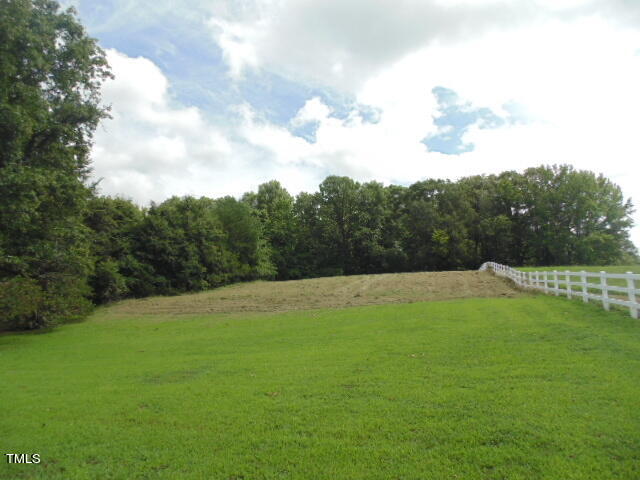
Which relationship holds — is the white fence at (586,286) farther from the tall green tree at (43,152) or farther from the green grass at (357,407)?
the tall green tree at (43,152)

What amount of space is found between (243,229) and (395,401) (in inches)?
1789

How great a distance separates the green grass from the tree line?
8830 millimetres

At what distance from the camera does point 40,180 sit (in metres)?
15.2

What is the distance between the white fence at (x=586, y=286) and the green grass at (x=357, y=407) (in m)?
0.69

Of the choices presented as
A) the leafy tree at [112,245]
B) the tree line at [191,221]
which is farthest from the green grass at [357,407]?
the leafy tree at [112,245]

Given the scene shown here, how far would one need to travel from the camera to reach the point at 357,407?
17.8 ft

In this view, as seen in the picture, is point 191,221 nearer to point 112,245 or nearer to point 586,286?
point 112,245

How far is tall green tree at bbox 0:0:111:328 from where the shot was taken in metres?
15.2

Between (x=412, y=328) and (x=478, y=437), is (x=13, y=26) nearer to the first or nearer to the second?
(x=412, y=328)

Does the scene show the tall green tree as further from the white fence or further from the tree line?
A: the white fence

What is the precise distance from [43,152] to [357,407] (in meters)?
18.8

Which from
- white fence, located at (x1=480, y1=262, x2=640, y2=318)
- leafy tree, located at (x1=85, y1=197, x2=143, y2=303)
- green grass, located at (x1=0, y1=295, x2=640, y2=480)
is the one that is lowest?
green grass, located at (x1=0, y1=295, x2=640, y2=480)

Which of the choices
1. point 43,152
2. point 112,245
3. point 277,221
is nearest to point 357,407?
point 43,152

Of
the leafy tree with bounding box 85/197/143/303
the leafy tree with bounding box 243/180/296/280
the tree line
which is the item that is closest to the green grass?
the tree line
